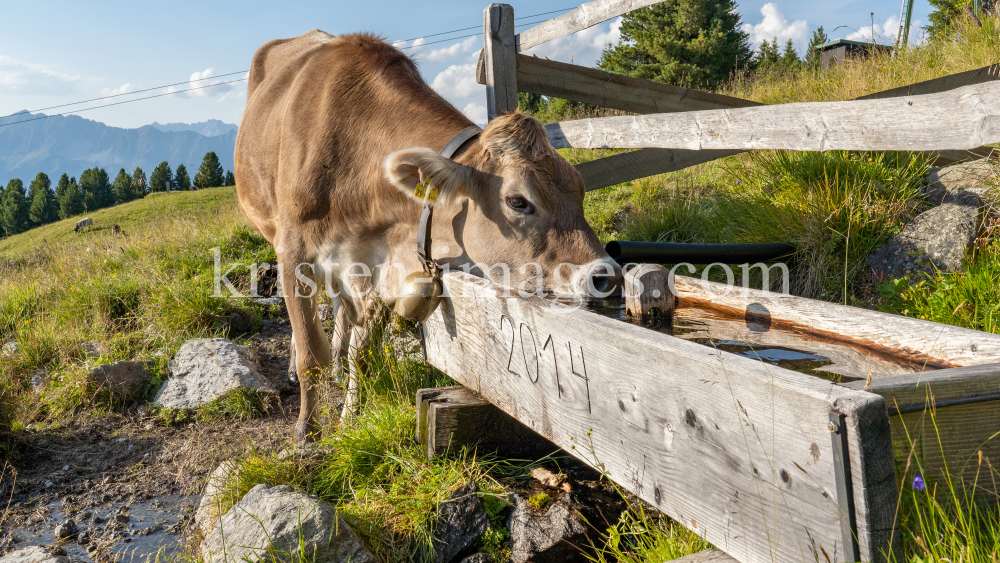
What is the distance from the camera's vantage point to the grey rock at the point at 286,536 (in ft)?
7.53

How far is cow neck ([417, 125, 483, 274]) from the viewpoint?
3.44m

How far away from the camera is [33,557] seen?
2.60 m

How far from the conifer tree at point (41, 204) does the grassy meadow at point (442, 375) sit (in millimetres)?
63602

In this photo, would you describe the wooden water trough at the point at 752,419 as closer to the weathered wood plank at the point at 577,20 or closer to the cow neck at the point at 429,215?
the cow neck at the point at 429,215

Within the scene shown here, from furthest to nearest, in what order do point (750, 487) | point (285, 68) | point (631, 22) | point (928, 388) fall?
point (631, 22)
point (285, 68)
point (750, 487)
point (928, 388)

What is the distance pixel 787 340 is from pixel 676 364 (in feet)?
3.97

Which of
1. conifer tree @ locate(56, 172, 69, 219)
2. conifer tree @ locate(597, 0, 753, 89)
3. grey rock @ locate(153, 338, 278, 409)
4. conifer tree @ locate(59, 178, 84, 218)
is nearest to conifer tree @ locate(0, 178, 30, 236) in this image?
conifer tree @ locate(56, 172, 69, 219)

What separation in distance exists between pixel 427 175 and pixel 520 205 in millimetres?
481

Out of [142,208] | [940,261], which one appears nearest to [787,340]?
[940,261]

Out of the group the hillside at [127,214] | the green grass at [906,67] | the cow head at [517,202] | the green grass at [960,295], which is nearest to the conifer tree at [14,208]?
the hillside at [127,214]

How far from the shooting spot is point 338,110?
4.03 metres

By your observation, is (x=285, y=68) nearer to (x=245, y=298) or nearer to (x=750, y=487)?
(x=245, y=298)

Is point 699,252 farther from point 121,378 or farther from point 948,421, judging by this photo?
point 121,378

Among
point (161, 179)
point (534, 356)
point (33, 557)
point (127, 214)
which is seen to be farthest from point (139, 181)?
point (161, 179)
